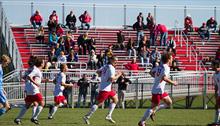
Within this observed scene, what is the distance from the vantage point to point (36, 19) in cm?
4697

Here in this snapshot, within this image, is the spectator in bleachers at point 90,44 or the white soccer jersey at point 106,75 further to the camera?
the spectator in bleachers at point 90,44

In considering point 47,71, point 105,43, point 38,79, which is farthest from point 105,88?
point 105,43

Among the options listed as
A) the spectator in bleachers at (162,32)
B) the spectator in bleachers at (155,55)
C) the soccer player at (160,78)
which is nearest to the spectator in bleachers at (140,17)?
the spectator in bleachers at (162,32)

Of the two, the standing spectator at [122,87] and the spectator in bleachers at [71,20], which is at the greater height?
the spectator in bleachers at [71,20]

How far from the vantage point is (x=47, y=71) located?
130 ft

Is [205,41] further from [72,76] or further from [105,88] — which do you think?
[105,88]

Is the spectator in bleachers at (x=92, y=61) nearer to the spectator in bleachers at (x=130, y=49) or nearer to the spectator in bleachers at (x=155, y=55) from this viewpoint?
the spectator in bleachers at (x=130, y=49)

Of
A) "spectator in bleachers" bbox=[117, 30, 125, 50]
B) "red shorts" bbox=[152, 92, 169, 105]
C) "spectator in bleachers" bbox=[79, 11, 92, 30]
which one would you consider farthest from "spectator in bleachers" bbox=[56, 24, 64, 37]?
"red shorts" bbox=[152, 92, 169, 105]

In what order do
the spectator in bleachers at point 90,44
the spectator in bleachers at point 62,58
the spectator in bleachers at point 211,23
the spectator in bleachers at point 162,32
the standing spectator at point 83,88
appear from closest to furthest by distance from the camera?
the standing spectator at point 83,88 → the spectator in bleachers at point 62,58 → the spectator in bleachers at point 90,44 → the spectator in bleachers at point 162,32 → the spectator in bleachers at point 211,23

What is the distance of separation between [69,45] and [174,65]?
19.6ft

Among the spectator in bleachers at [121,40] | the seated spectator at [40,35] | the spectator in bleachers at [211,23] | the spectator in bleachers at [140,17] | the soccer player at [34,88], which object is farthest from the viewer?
the spectator in bleachers at [211,23]

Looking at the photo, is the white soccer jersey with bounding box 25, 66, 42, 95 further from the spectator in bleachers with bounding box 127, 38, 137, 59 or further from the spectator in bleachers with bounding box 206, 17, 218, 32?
the spectator in bleachers with bounding box 206, 17, 218, 32

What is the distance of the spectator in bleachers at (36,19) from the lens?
46.8 m

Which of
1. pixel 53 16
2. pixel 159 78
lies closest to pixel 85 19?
pixel 53 16
